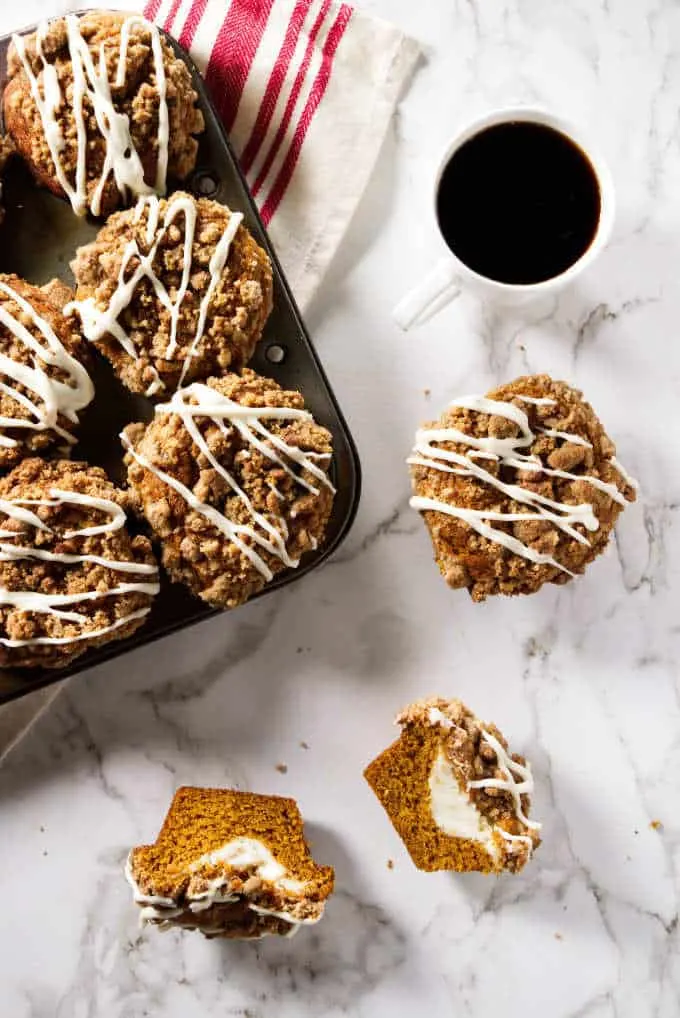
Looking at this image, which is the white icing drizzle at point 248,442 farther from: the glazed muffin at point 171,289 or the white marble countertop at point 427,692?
the white marble countertop at point 427,692

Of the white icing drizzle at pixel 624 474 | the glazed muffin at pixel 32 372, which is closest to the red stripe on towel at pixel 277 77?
the glazed muffin at pixel 32 372

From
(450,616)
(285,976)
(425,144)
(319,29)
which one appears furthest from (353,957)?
(319,29)

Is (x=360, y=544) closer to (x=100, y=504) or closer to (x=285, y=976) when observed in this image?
(x=100, y=504)

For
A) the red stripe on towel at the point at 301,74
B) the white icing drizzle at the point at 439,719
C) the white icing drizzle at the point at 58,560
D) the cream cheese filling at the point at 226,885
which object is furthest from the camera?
the red stripe on towel at the point at 301,74

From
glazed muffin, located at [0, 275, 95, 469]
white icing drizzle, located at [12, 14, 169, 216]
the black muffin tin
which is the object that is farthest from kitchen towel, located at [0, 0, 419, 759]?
glazed muffin, located at [0, 275, 95, 469]

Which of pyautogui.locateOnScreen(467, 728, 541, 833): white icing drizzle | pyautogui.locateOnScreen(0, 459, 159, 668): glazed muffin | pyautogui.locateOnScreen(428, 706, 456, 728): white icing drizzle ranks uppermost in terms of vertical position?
pyautogui.locateOnScreen(0, 459, 159, 668): glazed muffin

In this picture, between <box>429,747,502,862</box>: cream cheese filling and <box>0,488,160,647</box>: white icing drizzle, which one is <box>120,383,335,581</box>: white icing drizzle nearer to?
<box>0,488,160,647</box>: white icing drizzle
